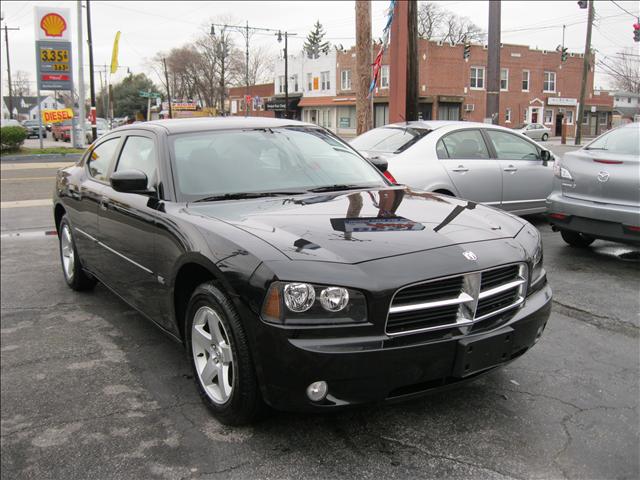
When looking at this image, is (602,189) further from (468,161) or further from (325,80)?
(325,80)

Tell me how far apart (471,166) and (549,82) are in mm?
46997

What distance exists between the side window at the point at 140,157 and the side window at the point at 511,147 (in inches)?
199

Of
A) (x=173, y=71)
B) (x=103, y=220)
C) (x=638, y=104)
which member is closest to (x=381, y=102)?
(x=173, y=71)

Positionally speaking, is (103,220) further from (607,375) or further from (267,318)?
(607,375)

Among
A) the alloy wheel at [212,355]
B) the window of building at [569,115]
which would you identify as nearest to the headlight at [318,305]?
the alloy wheel at [212,355]

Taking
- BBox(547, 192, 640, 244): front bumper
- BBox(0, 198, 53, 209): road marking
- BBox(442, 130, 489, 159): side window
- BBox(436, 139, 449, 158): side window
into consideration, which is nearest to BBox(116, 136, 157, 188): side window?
BBox(436, 139, 449, 158): side window

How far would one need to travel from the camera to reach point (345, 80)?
55500mm

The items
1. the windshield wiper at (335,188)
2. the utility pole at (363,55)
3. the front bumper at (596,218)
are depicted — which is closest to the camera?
the windshield wiper at (335,188)

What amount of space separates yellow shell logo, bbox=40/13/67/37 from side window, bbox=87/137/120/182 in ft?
77.8

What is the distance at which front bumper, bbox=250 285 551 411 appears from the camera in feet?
7.95

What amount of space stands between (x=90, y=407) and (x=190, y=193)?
4.39 ft

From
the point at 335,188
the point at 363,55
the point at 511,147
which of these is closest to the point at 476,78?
the point at 363,55

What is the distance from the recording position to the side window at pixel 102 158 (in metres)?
4.73

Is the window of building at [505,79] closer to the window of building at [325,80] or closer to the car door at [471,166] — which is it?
the window of building at [325,80]
